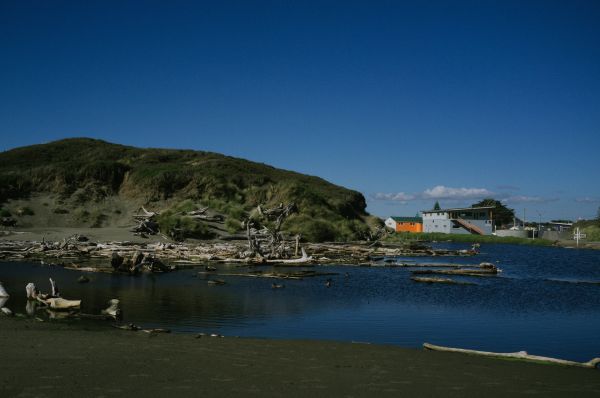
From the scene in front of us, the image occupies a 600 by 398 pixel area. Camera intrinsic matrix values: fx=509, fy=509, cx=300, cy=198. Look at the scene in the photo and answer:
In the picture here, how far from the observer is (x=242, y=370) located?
926 centimetres

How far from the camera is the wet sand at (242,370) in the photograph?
792cm

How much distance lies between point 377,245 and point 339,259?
16.0 metres

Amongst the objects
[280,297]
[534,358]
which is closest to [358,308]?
[280,297]

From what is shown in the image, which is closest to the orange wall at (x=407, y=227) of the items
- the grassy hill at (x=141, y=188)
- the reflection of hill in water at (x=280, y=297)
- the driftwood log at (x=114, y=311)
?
the grassy hill at (x=141, y=188)

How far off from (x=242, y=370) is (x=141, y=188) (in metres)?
52.0

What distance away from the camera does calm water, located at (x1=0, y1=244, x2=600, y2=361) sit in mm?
14547

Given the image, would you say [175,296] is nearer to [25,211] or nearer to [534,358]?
[534,358]

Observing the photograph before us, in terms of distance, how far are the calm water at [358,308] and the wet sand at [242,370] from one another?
7.80 ft

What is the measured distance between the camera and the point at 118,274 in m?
26.0

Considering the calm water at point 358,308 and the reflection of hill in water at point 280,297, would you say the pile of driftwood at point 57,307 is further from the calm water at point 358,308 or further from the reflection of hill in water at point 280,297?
the calm water at point 358,308

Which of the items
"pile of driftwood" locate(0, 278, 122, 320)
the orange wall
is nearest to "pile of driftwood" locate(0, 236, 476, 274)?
"pile of driftwood" locate(0, 278, 122, 320)

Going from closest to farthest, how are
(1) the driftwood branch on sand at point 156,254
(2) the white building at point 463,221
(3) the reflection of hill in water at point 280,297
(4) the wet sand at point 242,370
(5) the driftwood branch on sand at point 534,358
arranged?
(4) the wet sand at point 242,370 < (5) the driftwood branch on sand at point 534,358 < (3) the reflection of hill in water at point 280,297 < (1) the driftwood branch on sand at point 156,254 < (2) the white building at point 463,221

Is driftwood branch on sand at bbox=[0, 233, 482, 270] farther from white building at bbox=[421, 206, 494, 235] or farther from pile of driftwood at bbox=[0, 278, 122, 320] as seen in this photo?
white building at bbox=[421, 206, 494, 235]

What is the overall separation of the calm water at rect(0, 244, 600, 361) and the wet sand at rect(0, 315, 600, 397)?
7.80 feet
